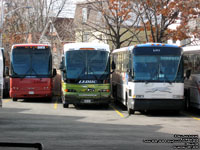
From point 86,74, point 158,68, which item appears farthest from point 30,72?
point 158,68

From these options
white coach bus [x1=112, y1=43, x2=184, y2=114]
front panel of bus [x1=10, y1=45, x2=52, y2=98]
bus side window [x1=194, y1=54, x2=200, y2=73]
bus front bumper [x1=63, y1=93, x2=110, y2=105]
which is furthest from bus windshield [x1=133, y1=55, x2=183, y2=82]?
front panel of bus [x1=10, y1=45, x2=52, y2=98]

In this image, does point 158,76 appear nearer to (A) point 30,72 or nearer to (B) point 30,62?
(A) point 30,72

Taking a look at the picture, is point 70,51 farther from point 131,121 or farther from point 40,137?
point 40,137

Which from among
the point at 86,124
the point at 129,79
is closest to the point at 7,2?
the point at 129,79

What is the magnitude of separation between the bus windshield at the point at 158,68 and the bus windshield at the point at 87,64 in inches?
141

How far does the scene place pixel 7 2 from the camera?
177 ft

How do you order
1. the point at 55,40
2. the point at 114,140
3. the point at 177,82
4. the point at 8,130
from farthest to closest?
the point at 55,40 → the point at 177,82 → the point at 8,130 → the point at 114,140

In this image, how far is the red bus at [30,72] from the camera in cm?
2703

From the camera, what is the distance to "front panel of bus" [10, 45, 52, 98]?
88.6ft

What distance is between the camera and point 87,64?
23.3 m

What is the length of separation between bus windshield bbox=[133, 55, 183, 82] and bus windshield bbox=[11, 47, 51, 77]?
28.7 ft

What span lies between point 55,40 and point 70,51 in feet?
121

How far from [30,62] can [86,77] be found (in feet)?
18.1

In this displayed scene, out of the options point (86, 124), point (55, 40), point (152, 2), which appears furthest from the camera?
point (55, 40)
